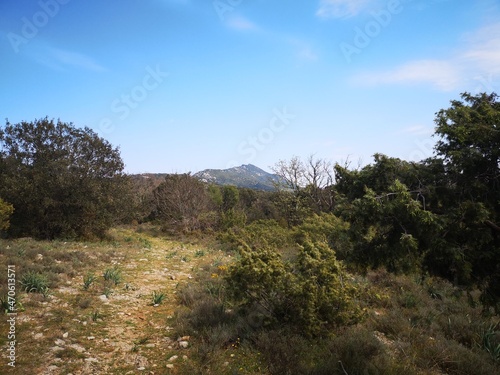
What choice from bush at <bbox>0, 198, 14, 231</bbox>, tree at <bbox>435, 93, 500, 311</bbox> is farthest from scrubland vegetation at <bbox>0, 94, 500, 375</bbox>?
bush at <bbox>0, 198, 14, 231</bbox>

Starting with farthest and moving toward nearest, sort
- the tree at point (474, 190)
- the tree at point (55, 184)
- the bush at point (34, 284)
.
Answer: the tree at point (55, 184), the bush at point (34, 284), the tree at point (474, 190)

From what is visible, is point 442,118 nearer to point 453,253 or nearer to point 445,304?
point 453,253

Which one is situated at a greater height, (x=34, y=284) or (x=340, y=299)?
(x=340, y=299)

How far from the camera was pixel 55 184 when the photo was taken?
43.8ft

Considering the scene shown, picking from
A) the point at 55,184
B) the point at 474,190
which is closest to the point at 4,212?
the point at 55,184

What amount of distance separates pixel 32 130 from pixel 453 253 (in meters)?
17.7

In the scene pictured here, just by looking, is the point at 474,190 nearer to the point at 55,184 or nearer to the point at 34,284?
the point at 34,284

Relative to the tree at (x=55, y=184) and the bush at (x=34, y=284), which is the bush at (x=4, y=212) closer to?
the tree at (x=55, y=184)

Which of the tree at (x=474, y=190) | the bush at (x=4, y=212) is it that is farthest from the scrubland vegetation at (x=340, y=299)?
the bush at (x=4, y=212)

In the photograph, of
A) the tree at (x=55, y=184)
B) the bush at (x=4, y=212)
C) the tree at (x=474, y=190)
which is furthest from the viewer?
the tree at (x=55, y=184)

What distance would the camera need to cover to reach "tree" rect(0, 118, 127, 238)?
1315 cm

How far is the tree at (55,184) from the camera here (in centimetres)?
1315

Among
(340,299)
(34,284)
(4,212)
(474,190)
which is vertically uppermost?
(474,190)

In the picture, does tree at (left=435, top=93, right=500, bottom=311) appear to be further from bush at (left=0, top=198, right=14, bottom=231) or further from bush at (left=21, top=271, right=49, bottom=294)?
bush at (left=0, top=198, right=14, bottom=231)
